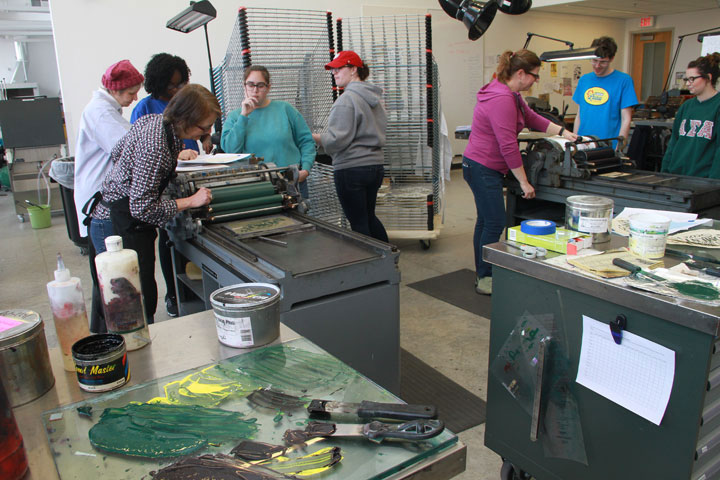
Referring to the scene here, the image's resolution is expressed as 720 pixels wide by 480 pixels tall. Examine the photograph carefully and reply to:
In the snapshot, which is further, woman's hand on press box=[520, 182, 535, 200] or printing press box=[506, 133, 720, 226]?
woman's hand on press box=[520, 182, 535, 200]

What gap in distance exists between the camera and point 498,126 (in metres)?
2.82

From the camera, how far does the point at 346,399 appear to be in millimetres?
958

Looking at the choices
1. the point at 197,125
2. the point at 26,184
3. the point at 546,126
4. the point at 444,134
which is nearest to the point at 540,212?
the point at 546,126

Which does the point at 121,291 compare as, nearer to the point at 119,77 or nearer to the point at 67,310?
the point at 67,310

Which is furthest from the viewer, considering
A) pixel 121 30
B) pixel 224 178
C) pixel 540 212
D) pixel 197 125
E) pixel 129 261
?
pixel 121 30

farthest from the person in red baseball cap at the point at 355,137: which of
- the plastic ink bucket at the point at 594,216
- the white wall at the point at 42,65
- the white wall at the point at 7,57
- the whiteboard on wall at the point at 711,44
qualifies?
the white wall at the point at 7,57

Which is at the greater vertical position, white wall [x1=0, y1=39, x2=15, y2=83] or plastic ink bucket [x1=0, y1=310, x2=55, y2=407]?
white wall [x1=0, y1=39, x2=15, y2=83]

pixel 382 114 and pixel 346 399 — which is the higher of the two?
pixel 382 114

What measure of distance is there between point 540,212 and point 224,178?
7.19ft

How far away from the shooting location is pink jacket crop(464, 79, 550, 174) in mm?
2797

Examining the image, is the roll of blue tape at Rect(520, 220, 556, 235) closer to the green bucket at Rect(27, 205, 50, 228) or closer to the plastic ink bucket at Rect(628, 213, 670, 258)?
the plastic ink bucket at Rect(628, 213, 670, 258)

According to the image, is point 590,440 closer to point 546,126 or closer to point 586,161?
point 586,161

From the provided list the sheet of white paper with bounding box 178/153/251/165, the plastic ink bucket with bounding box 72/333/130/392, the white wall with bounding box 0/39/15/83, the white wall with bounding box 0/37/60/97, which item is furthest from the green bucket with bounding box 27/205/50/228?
the white wall with bounding box 0/39/15/83

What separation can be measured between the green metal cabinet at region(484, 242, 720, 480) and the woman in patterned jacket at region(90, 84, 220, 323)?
3.71 ft
